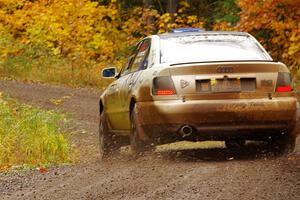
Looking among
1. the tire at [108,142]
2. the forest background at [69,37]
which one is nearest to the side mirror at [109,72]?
the tire at [108,142]

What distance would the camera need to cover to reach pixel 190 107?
8.92m

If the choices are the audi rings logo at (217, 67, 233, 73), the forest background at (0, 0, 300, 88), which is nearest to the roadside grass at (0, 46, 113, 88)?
the forest background at (0, 0, 300, 88)

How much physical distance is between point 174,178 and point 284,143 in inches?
93.4

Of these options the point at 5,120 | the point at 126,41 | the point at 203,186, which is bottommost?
the point at 126,41

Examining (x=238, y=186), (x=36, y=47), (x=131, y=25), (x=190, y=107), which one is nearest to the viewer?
(x=238, y=186)

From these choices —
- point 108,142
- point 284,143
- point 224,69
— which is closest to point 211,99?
point 224,69

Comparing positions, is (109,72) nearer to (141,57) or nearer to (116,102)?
(116,102)

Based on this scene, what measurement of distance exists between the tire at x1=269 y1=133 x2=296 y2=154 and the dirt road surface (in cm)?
9

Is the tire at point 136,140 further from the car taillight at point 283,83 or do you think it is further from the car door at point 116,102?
the car taillight at point 283,83

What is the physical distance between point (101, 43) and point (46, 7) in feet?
7.95

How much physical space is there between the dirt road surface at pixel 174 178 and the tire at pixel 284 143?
9 centimetres

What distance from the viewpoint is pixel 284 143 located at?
971 cm

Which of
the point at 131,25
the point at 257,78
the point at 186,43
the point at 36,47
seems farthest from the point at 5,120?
the point at 131,25

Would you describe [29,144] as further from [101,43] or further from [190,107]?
[101,43]
